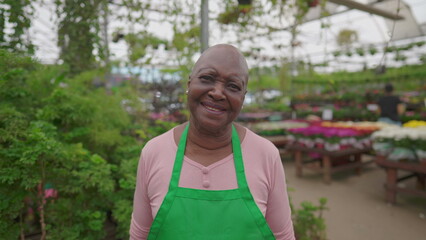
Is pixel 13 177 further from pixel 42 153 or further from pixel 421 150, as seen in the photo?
pixel 421 150

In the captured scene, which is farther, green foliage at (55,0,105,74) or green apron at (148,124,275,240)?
green foliage at (55,0,105,74)

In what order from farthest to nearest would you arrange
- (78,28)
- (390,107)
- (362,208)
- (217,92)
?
(390,107), (362,208), (78,28), (217,92)

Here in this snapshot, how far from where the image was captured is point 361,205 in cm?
336

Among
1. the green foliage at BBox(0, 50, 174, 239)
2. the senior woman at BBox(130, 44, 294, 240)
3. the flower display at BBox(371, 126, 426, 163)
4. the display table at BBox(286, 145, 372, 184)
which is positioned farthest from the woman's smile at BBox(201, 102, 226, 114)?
the display table at BBox(286, 145, 372, 184)

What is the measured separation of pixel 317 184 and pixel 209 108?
3.82m

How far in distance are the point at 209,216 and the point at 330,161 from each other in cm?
381

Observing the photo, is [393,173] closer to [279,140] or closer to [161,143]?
[279,140]

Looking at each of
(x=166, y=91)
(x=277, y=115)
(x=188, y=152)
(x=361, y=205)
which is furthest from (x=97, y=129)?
(x=277, y=115)

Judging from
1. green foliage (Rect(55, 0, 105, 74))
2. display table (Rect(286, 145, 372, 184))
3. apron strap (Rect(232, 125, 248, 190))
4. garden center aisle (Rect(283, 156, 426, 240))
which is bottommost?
garden center aisle (Rect(283, 156, 426, 240))

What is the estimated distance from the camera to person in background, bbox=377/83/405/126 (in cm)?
517

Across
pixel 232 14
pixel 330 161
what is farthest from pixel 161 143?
pixel 330 161

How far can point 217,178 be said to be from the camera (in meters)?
0.95

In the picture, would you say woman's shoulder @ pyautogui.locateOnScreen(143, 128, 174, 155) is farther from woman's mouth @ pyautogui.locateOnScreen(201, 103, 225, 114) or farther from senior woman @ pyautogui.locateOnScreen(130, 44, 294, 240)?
woman's mouth @ pyautogui.locateOnScreen(201, 103, 225, 114)

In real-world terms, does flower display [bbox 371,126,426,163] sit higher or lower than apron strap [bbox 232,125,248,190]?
lower
